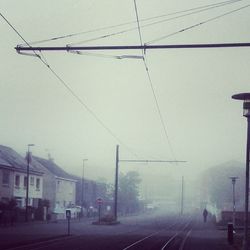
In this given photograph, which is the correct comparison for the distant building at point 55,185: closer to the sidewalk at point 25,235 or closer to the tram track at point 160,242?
the sidewalk at point 25,235

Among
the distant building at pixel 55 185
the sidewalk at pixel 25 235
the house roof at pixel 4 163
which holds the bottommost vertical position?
the sidewalk at pixel 25 235

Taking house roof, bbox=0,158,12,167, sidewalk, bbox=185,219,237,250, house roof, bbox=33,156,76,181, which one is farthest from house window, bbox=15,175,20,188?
sidewalk, bbox=185,219,237,250

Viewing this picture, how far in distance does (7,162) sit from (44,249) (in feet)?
127

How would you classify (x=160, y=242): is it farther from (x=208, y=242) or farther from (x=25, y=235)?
(x=25, y=235)

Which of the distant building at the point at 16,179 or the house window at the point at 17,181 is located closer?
the distant building at the point at 16,179

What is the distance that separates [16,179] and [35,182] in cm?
630

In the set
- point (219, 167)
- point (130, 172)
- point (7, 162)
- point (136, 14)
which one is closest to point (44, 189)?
point (7, 162)

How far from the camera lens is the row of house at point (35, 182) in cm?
5809

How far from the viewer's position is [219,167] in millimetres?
110250

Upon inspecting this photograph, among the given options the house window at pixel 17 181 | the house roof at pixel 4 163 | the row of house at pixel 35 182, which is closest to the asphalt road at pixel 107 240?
the house roof at pixel 4 163

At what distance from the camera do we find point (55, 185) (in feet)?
254

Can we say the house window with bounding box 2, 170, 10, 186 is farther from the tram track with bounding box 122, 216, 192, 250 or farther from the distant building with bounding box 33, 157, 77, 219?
the tram track with bounding box 122, 216, 192, 250

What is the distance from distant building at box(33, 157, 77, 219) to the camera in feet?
251

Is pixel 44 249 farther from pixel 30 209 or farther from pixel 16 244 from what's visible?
pixel 30 209
